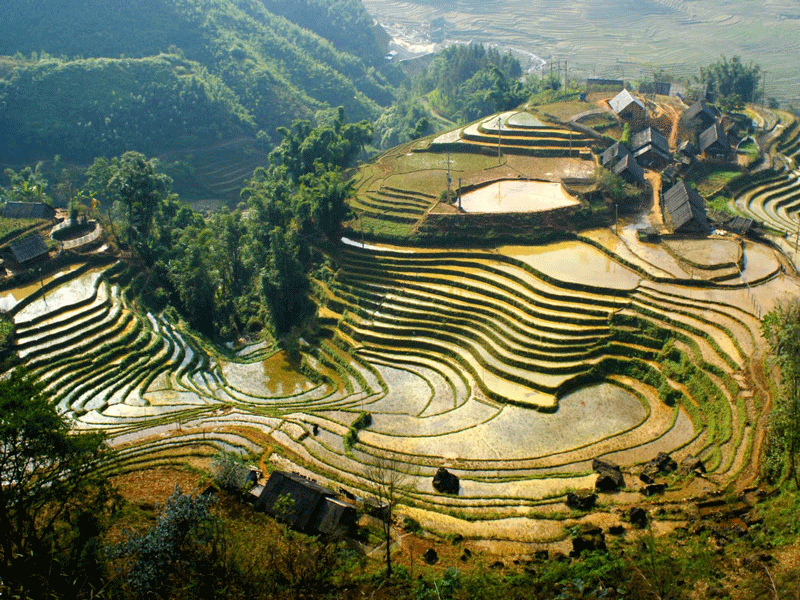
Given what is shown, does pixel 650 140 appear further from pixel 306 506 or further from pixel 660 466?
pixel 306 506

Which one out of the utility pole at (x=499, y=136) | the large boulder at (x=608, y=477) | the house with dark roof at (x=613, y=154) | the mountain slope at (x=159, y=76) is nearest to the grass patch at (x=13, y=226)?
the utility pole at (x=499, y=136)

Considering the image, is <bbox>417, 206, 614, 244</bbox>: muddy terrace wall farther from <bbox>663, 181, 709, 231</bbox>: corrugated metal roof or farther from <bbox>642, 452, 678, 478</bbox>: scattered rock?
<bbox>642, 452, 678, 478</bbox>: scattered rock

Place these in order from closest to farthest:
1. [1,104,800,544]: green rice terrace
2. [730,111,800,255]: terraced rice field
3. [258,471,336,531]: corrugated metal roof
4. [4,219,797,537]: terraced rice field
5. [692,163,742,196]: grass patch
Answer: [258,471,336,531]: corrugated metal roof → [1,104,800,544]: green rice terrace → [4,219,797,537]: terraced rice field → [730,111,800,255]: terraced rice field → [692,163,742,196]: grass patch

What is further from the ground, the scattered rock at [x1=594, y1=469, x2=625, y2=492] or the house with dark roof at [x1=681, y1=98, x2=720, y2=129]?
A: the house with dark roof at [x1=681, y1=98, x2=720, y2=129]

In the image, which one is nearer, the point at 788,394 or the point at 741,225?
the point at 788,394

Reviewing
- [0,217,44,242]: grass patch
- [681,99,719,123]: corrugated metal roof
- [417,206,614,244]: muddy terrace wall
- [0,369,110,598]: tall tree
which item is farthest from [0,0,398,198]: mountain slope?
[0,369,110,598]: tall tree

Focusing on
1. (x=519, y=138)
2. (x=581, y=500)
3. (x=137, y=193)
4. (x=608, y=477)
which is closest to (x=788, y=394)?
(x=608, y=477)
